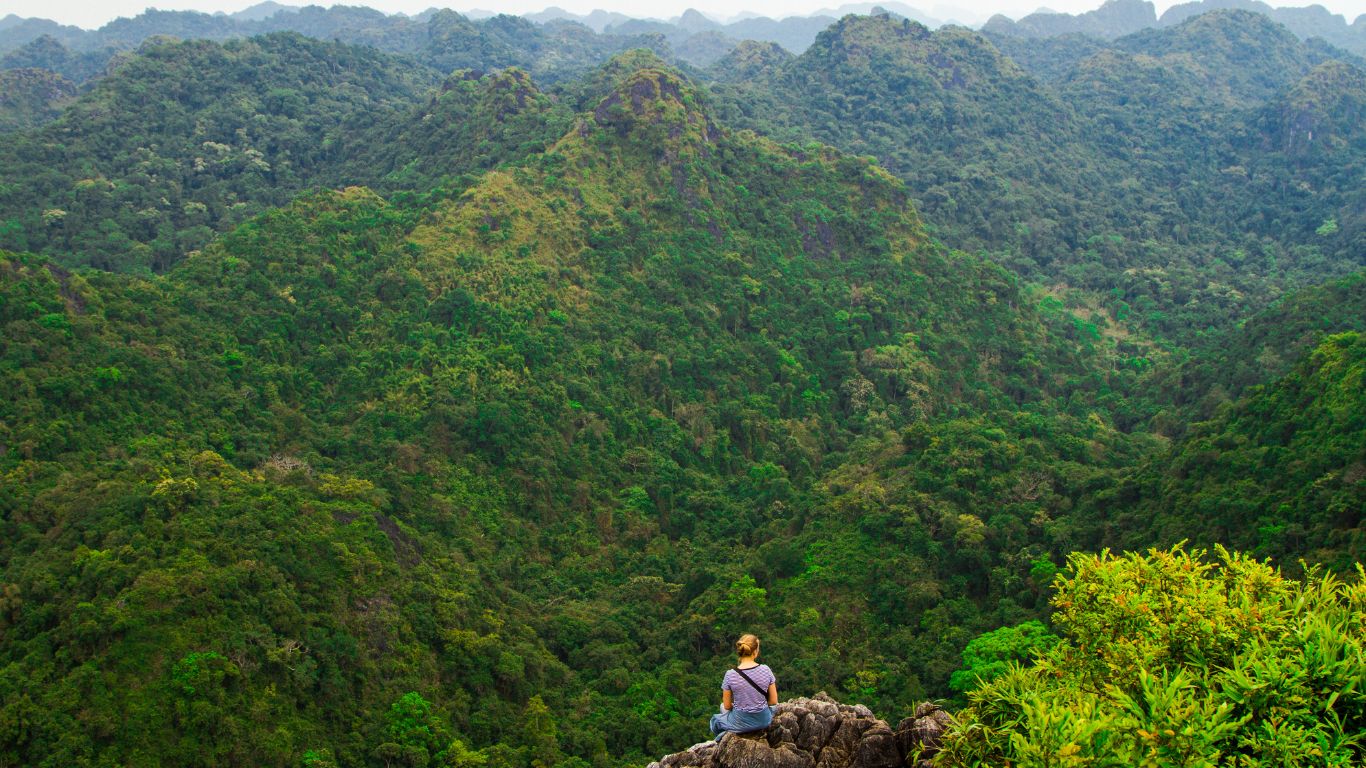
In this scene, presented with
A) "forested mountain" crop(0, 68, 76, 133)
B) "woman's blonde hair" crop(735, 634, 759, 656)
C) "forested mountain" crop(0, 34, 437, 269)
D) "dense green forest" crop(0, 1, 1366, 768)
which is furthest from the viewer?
"forested mountain" crop(0, 68, 76, 133)

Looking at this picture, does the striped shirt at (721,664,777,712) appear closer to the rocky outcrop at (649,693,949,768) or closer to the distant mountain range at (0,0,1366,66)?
the rocky outcrop at (649,693,949,768)

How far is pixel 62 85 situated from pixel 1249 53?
5200 inches

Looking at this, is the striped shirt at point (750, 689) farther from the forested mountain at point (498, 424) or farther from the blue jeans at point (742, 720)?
the forested mountain at point (498, 424)

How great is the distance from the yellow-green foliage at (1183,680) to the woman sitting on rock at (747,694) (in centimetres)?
216

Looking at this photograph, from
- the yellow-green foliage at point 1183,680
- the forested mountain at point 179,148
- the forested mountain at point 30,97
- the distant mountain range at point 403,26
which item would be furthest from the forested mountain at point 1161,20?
the yellow-green foliage at point 1183,680

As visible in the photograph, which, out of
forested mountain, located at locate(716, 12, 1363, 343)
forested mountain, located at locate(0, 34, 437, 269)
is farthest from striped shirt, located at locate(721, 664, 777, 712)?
forested mountain, located at locate(716, 12, 1363, 343)

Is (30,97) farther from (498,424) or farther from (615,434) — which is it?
(615,434)

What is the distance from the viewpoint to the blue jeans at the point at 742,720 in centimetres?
1272

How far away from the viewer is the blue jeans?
12719 mm

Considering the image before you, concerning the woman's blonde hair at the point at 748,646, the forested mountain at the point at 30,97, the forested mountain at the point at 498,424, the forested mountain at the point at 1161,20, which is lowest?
the forested mountain at the point at 498,424

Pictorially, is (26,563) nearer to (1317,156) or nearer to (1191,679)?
(1191,679)

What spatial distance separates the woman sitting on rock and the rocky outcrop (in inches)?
14.2

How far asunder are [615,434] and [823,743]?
3427 centimetres

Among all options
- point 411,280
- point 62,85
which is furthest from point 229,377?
point 62,85
